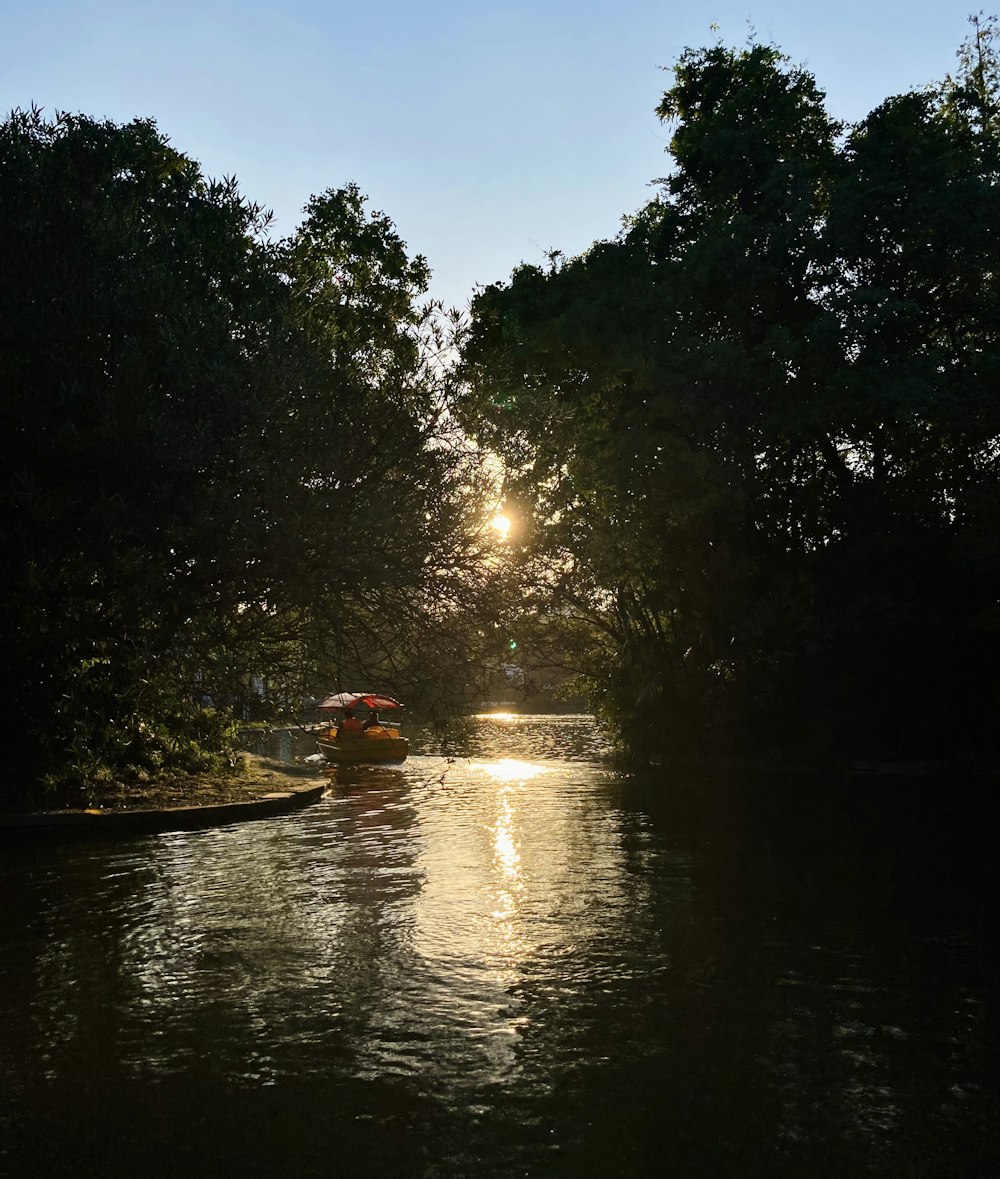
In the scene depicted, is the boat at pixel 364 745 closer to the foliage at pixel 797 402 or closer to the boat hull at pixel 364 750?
the boat hull at pixel 364 750

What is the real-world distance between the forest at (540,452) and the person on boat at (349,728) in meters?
7.13

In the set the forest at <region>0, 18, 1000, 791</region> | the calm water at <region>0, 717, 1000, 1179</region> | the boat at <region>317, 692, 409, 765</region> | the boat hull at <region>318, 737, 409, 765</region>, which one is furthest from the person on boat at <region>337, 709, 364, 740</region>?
the calm water at <region>0, 717, 1000, 1179</region>

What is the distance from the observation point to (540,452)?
1437 centimetres

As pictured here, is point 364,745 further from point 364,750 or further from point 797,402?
point 797,402

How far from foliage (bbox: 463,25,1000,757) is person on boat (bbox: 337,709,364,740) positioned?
8091mm

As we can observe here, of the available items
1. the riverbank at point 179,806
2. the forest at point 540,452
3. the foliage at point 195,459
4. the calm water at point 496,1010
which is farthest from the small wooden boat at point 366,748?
the foliage at point 195,459

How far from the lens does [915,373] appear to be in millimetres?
26125

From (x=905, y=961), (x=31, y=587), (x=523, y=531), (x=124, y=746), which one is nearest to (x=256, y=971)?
(x=31, y=587)

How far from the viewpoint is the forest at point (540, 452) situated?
1073 centimetres

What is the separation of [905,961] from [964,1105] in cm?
343

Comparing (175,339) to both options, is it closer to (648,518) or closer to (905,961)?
(905,961)

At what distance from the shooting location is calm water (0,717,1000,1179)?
5.24 m

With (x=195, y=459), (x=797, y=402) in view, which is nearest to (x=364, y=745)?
(x=797, y=402)

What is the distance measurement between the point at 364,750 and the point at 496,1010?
84.3ft
